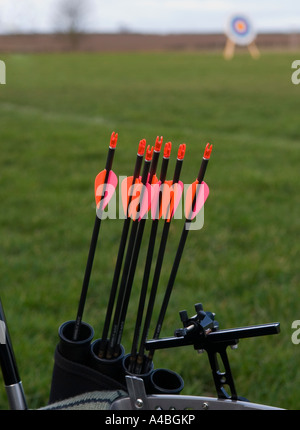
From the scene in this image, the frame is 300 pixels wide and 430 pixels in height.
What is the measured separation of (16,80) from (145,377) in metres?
13.0

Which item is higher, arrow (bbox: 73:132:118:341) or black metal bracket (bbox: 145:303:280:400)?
arrow (bbox: 73:132:118:341)

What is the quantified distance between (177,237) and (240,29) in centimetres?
2402

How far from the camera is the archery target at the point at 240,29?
24.4m

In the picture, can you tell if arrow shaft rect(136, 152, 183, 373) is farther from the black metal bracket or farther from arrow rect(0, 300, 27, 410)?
arrow rect(0, 300, 27, 410)

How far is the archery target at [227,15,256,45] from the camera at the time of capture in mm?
24431

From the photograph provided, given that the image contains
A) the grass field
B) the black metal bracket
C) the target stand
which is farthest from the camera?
the target stand

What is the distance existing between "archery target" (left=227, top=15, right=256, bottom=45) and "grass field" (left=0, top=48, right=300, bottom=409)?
60.1 ft

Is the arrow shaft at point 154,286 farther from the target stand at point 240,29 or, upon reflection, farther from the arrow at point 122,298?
the target stand at point 240,29

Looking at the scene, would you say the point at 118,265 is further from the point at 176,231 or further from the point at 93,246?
the point at 176,231

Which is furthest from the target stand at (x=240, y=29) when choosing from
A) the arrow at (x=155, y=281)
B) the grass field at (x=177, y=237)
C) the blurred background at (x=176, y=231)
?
the arrow at (x=155, y=281)

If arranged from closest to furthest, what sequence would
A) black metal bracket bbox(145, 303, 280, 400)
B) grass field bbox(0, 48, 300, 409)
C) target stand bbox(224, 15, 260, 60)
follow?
black metal bracket bbox(145, 303, 280, 400) → grass field bbox(0, 48, 300, 409) → target stand bbox(224, 15, 260, 60)

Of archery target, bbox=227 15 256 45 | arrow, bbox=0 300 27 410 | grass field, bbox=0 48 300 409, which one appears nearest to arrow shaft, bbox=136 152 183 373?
arrow, bbox=0 300 27 410

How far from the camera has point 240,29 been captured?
25.2 m
